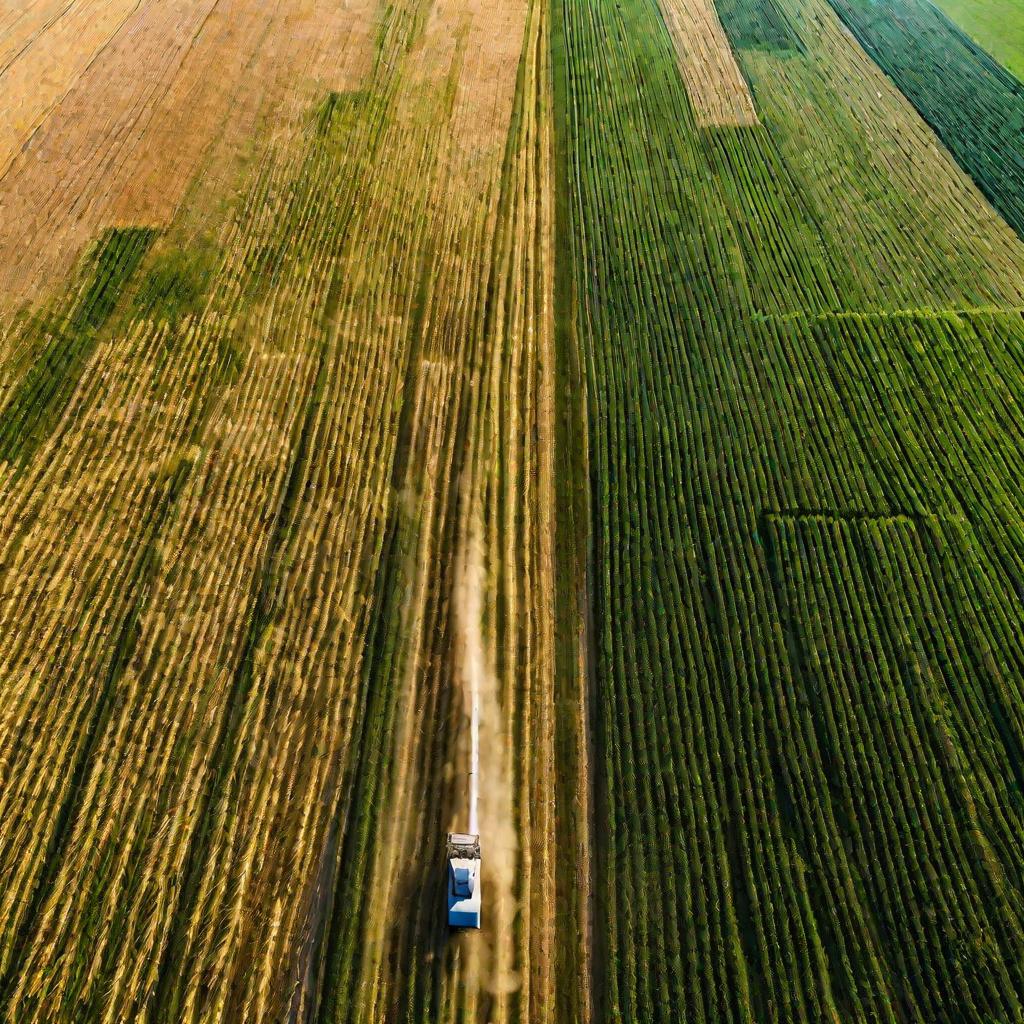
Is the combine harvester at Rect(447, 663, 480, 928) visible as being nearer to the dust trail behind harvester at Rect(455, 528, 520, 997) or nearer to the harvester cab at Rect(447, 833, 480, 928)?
the harvester cab at Rect(447, 833, 480, 928)

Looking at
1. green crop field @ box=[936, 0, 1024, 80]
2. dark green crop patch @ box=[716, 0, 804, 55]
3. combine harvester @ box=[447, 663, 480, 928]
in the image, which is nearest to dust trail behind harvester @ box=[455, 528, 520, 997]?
combine harvester @ box=[447, 663, 480, 928]

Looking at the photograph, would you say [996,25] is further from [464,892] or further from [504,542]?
[464,892]

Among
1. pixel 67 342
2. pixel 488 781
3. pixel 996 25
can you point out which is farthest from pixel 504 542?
pixel 996 25

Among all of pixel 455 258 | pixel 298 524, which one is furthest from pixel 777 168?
pixel 298 524

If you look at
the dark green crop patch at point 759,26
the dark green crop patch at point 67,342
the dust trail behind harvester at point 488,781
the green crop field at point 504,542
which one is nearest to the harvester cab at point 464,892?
the green crop field at point 504,542

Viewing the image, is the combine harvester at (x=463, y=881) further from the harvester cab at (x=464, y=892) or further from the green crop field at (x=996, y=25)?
the green crop field at (x=996, y=25)

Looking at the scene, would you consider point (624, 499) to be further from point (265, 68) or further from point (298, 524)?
point (265, 68)
